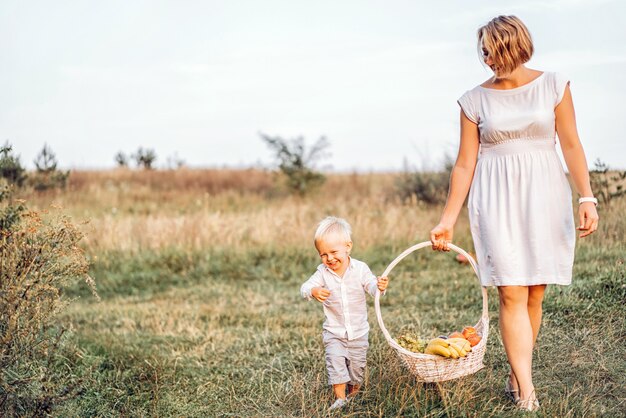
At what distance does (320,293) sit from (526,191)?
124cm

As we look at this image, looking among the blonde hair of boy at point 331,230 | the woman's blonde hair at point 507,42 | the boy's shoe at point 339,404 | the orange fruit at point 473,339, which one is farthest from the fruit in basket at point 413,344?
the woman's blonde hair at point 507,42

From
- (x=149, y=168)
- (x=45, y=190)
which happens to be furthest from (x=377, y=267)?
(x=149, y=168)

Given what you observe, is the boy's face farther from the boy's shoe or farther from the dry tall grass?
the dry tall grass

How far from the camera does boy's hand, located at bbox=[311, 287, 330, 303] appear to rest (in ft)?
13.8

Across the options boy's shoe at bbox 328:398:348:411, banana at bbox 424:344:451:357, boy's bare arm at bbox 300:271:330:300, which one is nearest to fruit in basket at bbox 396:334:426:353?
banana at bbox 424:344:451:357

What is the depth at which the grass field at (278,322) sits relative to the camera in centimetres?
466

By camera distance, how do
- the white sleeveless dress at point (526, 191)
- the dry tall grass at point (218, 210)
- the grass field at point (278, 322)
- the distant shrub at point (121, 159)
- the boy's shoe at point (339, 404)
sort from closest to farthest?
1. the white sleeveless dress at point (526, 191)
2. the boy's shoe at point (339, 404)
3. the grass field at point (278, 322)
4. the dry tall grass at point (218, 210)
5. the distant shrub at point (121, 159)

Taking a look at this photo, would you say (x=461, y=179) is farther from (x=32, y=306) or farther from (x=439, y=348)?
(x=32, y=306)

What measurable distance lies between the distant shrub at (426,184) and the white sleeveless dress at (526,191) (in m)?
10.7

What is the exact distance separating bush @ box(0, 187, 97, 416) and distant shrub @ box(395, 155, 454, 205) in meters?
10.6

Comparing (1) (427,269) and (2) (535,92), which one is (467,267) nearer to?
(1) (427,269)

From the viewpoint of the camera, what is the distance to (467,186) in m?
4.22

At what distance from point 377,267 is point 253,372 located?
475cm

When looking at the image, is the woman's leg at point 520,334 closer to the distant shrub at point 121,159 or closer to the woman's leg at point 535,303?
the woman's leg at point 535,303
